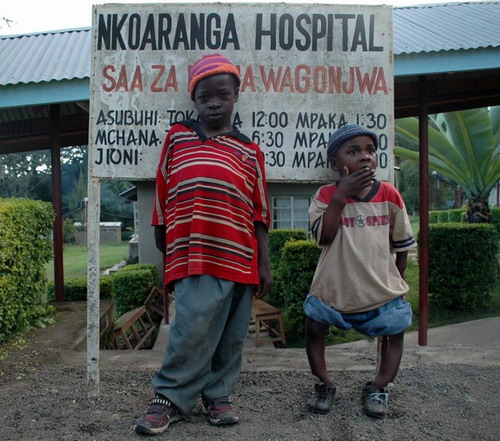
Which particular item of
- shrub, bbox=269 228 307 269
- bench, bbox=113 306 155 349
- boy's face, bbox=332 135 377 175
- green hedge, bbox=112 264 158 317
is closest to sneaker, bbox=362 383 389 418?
boy's face, bbox=332 135 377 175

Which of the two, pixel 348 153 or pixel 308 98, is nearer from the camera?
pixel 348 153

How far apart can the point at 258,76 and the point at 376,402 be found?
6.47 feet

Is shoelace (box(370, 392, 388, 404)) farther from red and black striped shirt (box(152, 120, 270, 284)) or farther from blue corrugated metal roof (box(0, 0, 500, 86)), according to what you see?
blue corrugated metal roof (box(0, 0, 500, 86))

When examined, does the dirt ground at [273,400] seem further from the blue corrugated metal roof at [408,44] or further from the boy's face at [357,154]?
the blue corrugated metal roof at [408,44]

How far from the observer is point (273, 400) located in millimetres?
3316

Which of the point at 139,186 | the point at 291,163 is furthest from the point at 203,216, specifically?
the point at 139,186

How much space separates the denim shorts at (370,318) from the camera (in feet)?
9.95

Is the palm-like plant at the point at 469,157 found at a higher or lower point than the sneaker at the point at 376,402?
higher

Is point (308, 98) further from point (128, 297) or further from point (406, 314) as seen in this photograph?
point (128, 297)

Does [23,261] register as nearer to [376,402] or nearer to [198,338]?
[198,338]

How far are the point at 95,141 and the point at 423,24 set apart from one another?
424 cm

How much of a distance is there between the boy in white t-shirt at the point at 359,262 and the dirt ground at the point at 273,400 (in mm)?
180

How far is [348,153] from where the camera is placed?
3088mm

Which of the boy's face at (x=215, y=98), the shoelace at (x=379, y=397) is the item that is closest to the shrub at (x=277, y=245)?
the shoelace at (x=379, y=397)
